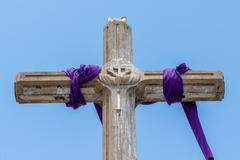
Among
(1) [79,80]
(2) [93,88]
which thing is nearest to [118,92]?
(2) [93,88]

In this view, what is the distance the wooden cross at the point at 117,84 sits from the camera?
350 inches

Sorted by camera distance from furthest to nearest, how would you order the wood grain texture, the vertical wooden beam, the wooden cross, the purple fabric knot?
the wood grain texture → the purple fabric knot → the wooden cross → the vertical wooden beam

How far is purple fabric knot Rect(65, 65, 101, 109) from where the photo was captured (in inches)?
357

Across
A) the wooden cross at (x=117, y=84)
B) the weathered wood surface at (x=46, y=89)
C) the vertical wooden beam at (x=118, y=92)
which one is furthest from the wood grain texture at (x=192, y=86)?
the weathered wood surface at (x=46, y=89)

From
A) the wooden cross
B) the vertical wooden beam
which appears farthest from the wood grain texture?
the vertical wooden beam

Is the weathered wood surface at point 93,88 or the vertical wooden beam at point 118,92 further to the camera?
the weathered wood surface at point 93,88

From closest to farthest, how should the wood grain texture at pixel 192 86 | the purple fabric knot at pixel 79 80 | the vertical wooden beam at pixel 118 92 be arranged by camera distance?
the vertical wooden beam at pixel 118 92 → the purple fabric knot at pixel 79 80 → the wood grain texture at pixel 192 86

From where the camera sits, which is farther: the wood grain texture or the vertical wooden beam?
the wood grain texture

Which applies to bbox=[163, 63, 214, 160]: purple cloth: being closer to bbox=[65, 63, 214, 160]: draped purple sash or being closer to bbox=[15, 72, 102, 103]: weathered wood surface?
bbox=[65, 63, 214, 160]: draped purple sash

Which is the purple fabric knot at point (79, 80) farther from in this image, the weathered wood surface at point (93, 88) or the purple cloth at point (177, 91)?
the purple cloth at point (177, 91)

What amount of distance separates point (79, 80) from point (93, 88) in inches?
8.3

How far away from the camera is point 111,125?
8500 millimetres

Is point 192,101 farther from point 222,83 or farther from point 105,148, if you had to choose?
point 105,148

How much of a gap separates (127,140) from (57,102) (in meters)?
1.34
